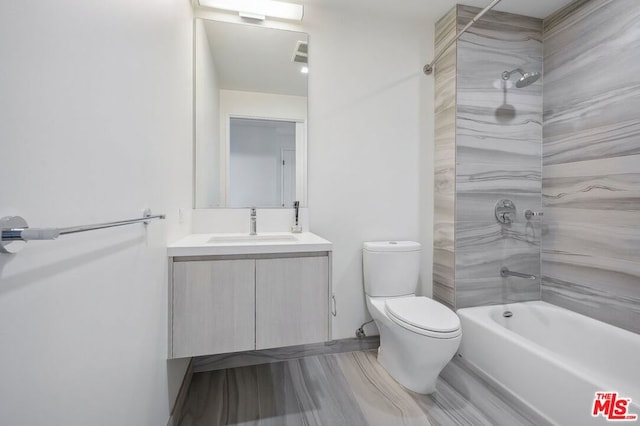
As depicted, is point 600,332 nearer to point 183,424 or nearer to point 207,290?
point 207,290

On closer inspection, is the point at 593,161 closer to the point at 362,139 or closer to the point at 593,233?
the point at 593,233

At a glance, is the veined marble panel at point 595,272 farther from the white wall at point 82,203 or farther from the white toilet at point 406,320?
the white wall at point 82,203

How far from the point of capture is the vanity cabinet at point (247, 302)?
1.29 metres

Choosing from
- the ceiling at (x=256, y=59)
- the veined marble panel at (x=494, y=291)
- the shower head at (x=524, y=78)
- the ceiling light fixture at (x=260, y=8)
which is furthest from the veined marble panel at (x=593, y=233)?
the ceiling light fixture at (x=260, y=8)

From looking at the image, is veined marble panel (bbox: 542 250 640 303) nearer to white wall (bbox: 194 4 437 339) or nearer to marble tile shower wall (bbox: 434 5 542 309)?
marble tile shower wall (bbox: 434 5 542 309)

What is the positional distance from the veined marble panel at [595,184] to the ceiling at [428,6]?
3.72ft

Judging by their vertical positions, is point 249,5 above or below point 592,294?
above

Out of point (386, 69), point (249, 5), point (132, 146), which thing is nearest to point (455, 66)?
point (386, 69)

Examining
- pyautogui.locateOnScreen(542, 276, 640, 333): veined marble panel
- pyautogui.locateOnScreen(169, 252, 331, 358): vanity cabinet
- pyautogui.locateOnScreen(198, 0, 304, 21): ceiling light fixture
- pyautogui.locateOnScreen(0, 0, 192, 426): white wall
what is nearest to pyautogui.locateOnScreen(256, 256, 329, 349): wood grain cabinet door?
pyautogui.locateOnScreen(169, 252, 331, 358): vanity cabinet

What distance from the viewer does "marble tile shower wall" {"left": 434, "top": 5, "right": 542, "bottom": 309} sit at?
197cm

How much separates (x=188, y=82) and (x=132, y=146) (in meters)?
1.01

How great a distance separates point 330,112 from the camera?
2021 mm

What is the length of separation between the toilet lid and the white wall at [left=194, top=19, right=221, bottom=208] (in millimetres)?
1342

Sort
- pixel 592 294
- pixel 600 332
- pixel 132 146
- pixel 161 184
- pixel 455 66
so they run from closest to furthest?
pixel 132 146, pixel 161 184, pixel 600 332, pixel 592 294, pixel 455 66
